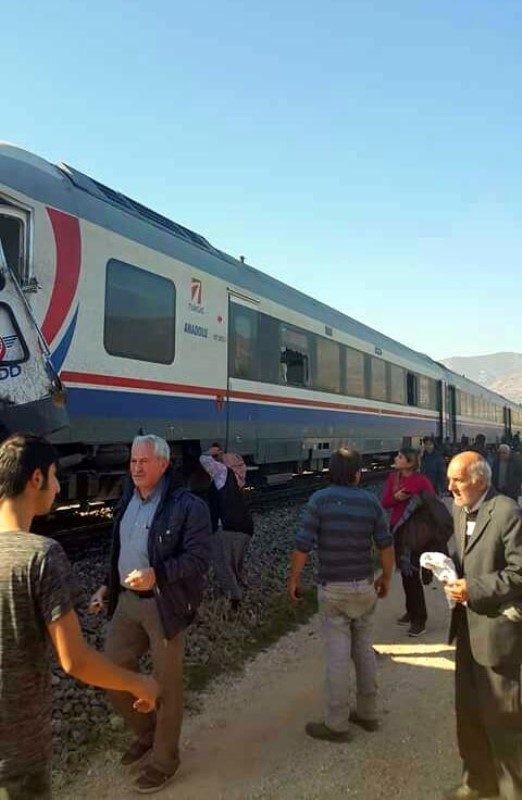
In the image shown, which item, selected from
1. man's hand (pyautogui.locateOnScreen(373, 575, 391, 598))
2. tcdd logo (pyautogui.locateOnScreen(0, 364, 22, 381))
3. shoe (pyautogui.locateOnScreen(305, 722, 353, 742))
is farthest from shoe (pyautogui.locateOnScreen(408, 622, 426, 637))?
tcdd logo (pyautogui.locateOnScreen(0, 364, 22, 381))

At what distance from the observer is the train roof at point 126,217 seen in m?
6.49

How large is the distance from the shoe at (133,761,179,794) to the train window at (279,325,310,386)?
324 inches

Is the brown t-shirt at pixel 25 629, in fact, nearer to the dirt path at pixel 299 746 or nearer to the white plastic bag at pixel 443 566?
the dirt path at pixel 299 746

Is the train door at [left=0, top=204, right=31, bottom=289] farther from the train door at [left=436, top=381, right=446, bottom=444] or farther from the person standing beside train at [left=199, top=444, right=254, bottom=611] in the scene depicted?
the train door at [left=436, top=381, right=446, bottom=444]

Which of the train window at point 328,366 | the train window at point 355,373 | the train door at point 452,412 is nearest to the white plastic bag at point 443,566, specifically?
the train window at point 328,366

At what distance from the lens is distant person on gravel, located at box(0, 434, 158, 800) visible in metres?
2.01

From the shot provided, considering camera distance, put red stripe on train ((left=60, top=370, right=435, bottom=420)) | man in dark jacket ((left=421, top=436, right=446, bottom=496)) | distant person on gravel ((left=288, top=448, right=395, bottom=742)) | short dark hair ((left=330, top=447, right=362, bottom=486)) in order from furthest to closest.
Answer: man in dark jacket ((left=421, top=436, right=446, bottom=496)) → red stripe on train ((left=60, top=370, right=435, bottom=420)) → short dark hair ((left=330, top=447, right=362, bottom=486)) → distant person on gravel ((left=288, top=448, right=395, bottom=742))

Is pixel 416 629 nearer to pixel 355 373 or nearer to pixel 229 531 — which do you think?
pixel 229 531

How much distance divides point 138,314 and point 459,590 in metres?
5.42

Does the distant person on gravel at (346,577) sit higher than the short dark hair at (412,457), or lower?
lower

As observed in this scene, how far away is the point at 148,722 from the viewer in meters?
3.66

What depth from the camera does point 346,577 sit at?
4.05 m

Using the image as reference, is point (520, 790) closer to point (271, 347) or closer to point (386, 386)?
point (271, 347)

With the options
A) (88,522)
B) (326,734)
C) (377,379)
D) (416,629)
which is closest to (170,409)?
(88,522)
